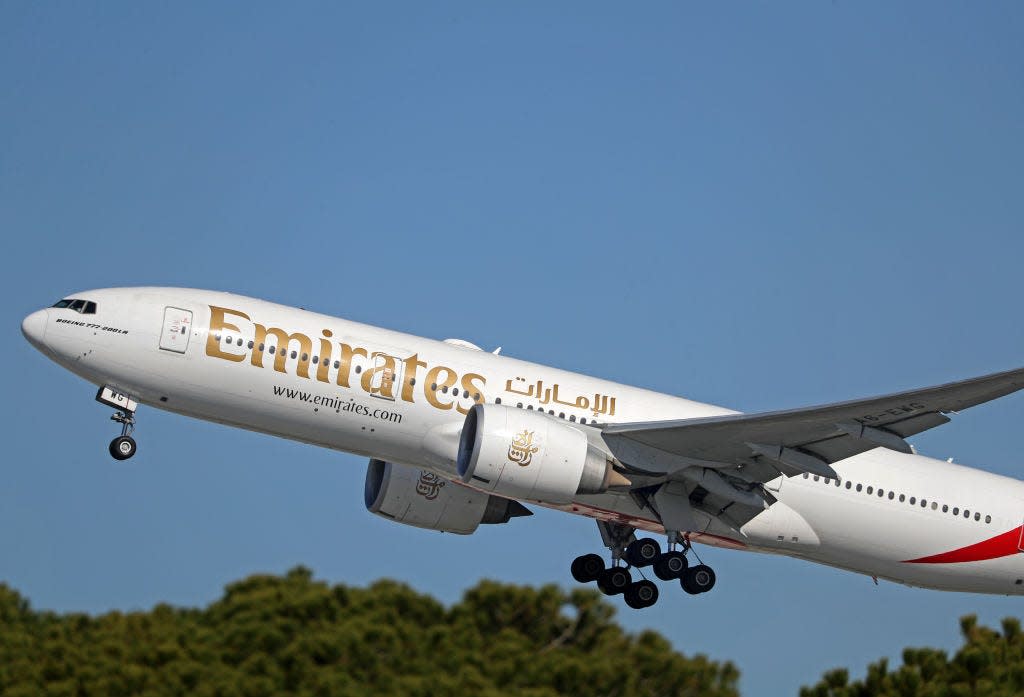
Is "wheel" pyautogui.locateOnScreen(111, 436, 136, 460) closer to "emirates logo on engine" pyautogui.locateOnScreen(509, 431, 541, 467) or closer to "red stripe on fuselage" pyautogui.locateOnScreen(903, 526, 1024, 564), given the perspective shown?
"emirates logo on engine" pyautogui.locateOnScreen(509, 431, 541, 467)

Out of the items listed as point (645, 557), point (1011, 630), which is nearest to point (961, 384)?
point (645, 557)

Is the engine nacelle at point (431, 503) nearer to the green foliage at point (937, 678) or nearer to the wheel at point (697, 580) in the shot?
the wheel at point (697, 580)

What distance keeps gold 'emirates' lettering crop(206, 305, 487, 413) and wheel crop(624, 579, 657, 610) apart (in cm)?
634

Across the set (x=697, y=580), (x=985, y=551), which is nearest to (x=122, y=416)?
(x=697, y=580)

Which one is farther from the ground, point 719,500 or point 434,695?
point 719,500

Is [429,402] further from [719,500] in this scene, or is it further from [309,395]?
[719,500]

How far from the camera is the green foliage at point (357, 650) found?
37844 millimetres

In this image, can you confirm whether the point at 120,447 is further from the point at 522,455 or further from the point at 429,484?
the point at 522,455

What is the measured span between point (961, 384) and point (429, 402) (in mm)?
10791

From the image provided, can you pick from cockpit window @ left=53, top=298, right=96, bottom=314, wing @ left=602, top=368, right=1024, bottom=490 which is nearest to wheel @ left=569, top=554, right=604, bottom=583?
wing @ left=602, top=368, right=1024, bottom=490

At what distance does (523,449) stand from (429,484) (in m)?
6.98

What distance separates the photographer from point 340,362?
32250mm

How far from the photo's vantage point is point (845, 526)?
3472 cm

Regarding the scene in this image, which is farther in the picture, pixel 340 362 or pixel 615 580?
pixel 615 580
